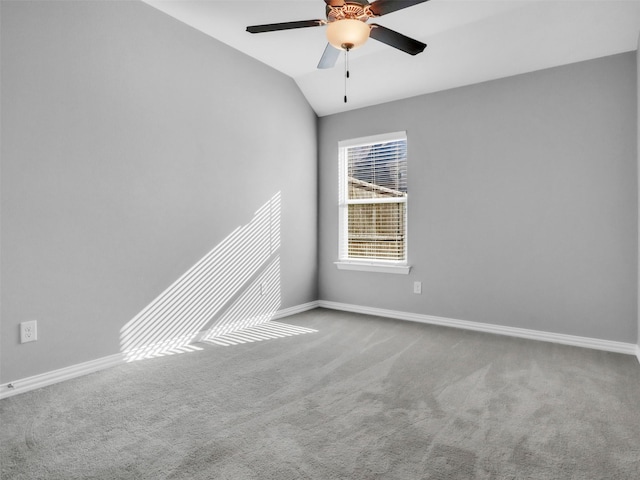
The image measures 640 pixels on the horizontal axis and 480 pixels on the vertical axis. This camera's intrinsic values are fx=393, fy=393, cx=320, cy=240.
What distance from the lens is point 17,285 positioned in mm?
2330

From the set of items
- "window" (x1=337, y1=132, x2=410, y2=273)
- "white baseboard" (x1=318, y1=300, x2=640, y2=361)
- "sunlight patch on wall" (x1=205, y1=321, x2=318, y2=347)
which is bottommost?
"sunlight patch on wall" (x1=205, y1=321, x2=318, y2=347)

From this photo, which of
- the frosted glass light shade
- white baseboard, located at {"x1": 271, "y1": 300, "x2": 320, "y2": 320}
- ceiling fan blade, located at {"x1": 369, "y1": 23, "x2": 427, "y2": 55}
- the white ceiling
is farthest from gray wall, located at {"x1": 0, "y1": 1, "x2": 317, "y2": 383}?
ceiling fan blade, located at {"x1": 369, "y1": 23, "x2": 427, "y2": 55}

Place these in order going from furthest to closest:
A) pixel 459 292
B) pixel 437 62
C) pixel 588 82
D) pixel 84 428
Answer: pixel 459 292 → pixel 437 62 → pixel 588 82 → pixel 84 428

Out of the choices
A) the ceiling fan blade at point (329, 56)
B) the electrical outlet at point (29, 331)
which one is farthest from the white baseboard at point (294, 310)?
the ceiling fan blade at point (329, 56)

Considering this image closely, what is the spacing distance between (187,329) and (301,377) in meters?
1.26

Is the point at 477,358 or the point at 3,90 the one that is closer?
the point at 3,90

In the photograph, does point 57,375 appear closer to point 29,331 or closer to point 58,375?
point 58,375

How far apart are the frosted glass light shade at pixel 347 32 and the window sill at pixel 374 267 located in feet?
8.12

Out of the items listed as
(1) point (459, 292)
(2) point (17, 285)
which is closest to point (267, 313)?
(1) point (459, 292)

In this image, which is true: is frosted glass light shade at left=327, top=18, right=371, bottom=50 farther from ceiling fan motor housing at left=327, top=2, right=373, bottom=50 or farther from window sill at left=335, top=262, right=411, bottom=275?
window sill at left=335, top=262, right=411, bottom=275

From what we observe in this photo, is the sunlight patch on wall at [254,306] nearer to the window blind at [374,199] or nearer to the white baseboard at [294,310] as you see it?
the white baseboard at [294,310]

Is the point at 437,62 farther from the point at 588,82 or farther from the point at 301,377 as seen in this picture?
the point at 301,377

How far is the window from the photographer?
4.27m

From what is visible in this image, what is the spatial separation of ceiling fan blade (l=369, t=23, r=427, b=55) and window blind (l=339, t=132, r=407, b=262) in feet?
5.63
